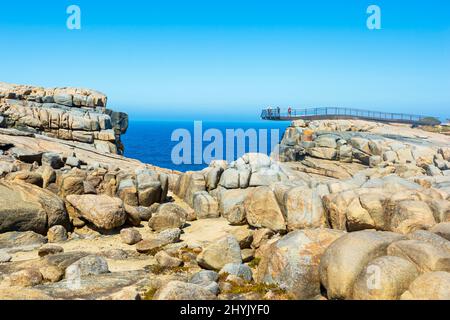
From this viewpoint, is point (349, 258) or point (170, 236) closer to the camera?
point (349, 258)

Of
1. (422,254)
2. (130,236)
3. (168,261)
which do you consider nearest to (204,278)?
(168,261)

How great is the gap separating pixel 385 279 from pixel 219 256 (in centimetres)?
752

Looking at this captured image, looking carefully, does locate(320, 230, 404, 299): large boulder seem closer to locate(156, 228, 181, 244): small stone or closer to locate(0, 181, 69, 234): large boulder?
locate(156, 228, 181, 244): small stone

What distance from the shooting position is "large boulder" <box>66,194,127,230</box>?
2255cm

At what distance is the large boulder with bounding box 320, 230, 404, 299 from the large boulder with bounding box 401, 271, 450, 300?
1609mm

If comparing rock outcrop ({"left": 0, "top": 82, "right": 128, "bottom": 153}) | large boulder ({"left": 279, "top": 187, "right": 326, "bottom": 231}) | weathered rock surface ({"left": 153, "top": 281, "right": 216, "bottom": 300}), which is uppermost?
rock outcrop ({"left": 0, "top": 82, "right": 128, "bottom": 153})

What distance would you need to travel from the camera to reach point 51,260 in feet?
53.5

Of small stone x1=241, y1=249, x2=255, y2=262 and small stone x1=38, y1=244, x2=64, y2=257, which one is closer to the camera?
small stone x1=241, y1=249, x2=255, y2=262

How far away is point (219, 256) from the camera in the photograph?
16.6 m

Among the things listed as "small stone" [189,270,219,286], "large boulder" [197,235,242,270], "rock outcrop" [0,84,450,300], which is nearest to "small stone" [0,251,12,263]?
"rock outcrop" [0,84,450,300]

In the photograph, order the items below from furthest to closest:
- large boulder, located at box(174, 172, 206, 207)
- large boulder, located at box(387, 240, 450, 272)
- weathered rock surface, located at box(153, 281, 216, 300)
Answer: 1. large boulder, located at box(174, 172, 206, 207)
2. weathered rock surface, located at box(153, 281, 216, 300)
3. large boulder, located at box(387, 240, 450, 272)

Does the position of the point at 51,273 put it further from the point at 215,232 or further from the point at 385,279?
the point at 385,279
